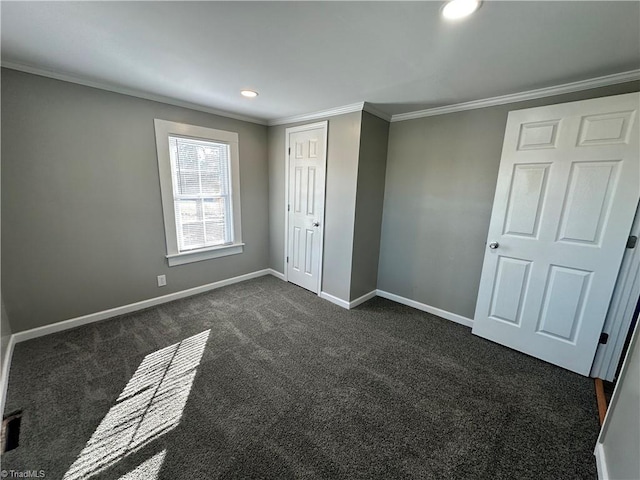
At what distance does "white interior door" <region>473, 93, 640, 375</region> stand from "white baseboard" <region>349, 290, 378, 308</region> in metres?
1.30

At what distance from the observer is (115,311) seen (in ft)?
8.90

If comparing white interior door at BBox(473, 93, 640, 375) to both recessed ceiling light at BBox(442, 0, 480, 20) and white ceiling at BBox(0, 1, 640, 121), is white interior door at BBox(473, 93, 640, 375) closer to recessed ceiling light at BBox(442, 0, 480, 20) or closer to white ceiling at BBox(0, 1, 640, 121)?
white ceiling at BBox(0, 1, 640, 121)

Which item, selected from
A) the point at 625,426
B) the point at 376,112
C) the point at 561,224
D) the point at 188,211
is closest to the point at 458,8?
the point at 376,112

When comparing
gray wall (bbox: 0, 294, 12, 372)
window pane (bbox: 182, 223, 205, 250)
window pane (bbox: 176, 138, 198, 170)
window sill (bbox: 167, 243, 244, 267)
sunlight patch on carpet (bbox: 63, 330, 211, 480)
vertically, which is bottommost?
sunlight patch on carpet (bbox: 63, 330, 211, 480)

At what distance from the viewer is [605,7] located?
Result: 117cm

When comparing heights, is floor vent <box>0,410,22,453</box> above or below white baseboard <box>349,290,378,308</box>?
below

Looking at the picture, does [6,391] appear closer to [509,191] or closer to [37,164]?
[37,164]

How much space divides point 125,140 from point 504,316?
3954mm

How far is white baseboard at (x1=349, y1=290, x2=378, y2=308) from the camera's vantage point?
10.2 ft

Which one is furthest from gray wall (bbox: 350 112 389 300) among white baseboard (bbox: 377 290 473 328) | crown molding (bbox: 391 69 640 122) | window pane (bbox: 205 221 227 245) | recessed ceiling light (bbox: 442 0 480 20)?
window pane (bbox: 205 221 227 245)

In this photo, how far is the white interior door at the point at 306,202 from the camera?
3.16 meters

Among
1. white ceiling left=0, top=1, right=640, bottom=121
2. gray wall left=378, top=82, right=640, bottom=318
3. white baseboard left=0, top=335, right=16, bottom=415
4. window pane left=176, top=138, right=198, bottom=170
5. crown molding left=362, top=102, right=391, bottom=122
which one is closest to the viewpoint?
white ceiling left=0, top=1, right=640, bottom=121

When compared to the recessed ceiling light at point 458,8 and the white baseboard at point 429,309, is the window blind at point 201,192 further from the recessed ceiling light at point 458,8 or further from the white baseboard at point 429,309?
the recessed ceiling light at point 458,8

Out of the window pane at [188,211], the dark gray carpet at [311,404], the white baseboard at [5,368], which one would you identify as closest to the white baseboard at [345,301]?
the dark gray carpet at [311,404]
